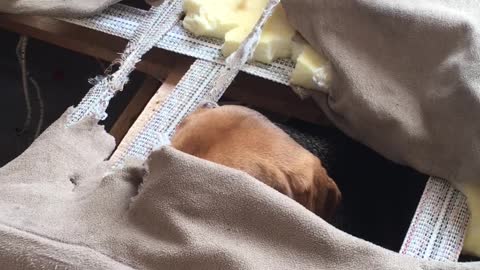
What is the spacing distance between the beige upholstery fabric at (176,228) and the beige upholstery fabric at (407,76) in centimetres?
23

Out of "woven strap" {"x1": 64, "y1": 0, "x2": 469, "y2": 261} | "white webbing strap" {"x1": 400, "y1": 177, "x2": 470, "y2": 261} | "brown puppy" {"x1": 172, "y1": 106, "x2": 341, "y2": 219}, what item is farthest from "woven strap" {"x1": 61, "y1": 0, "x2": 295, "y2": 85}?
"white webbing strap" {"x1": 400, "y1": 177, "x2": 470, "y2": 261}

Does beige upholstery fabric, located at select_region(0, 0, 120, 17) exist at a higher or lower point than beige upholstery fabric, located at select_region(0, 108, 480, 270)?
higher

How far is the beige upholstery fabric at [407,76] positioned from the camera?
39.4 inches

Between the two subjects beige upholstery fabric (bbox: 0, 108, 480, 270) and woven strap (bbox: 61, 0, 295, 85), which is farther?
woven strap (bbox: 61, 0, 295, 85)

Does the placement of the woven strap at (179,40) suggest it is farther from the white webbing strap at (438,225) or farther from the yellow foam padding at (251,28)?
the white webbing strap at (438,225)

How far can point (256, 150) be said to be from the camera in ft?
3.19

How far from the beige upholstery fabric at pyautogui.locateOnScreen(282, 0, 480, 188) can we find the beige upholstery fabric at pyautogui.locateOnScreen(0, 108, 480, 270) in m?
0.23

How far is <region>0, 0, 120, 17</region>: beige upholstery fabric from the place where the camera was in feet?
4.17

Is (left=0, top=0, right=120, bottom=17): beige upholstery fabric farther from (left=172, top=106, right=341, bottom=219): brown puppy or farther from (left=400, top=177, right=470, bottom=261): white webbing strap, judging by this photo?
(left=400, top=177, right=470, bottom=261): white webbing strap

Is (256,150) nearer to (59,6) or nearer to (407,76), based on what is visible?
(407,76)

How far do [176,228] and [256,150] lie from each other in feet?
0.57

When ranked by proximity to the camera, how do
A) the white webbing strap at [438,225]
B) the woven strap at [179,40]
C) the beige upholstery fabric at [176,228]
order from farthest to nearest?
1. the woven strap at [179,40]
2. the white webbing strap at [438,225]
3. the beige upholstery fabric at [176,228]

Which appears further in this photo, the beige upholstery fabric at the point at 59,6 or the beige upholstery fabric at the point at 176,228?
the beige upholstery fabric at the point at 59,6

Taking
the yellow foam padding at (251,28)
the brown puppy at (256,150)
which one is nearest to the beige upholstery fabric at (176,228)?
the brown puppy at (256,150)
